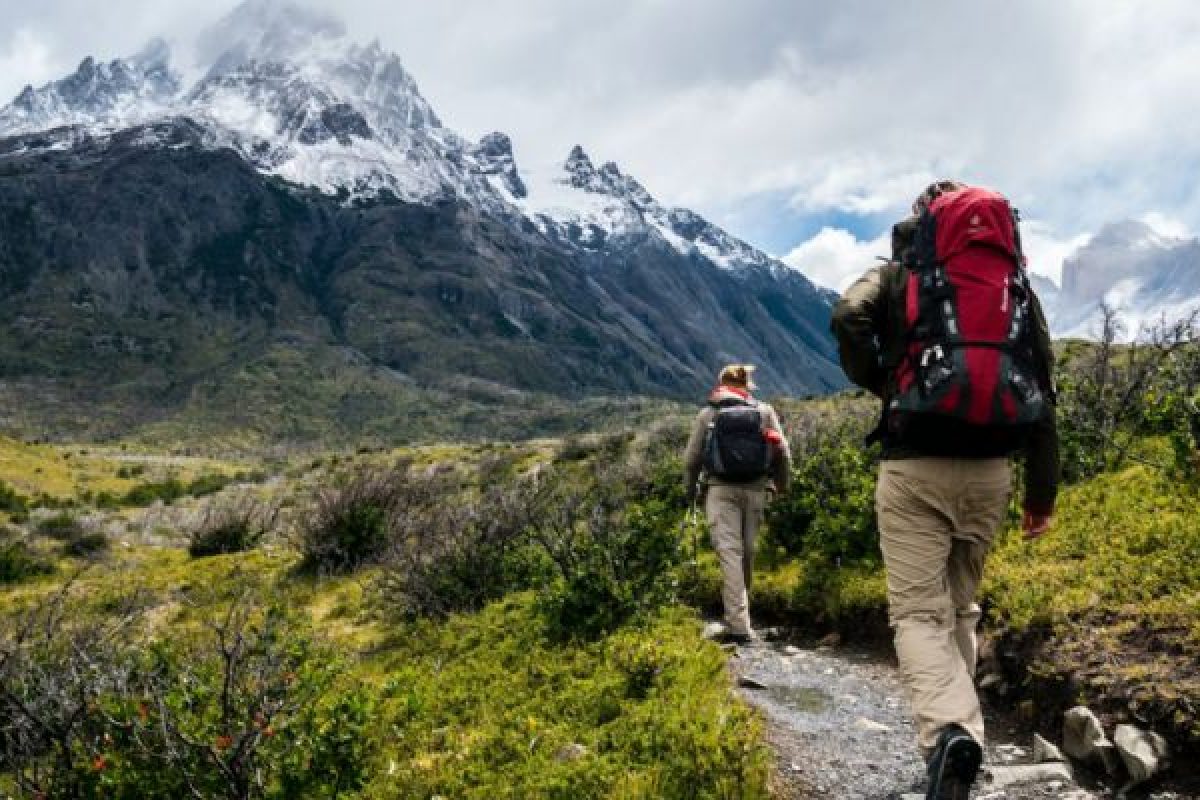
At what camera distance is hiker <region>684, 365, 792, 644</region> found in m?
7.71

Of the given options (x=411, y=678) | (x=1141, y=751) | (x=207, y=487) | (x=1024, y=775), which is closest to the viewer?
(x=1141, y=751)

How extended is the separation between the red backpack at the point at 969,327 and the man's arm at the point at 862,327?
0.52 feet

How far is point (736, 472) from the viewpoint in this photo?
7.71 meters

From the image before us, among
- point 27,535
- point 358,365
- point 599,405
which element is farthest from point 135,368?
point 27,535

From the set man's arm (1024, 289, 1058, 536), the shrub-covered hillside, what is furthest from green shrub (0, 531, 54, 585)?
man's arm (1024, 289, 1058, 536)

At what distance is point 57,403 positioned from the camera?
13975 centimetres

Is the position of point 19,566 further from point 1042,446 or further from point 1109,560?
point 1042,446

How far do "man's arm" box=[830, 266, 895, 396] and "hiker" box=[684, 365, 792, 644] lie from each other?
3.52 m

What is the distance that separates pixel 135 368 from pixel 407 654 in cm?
18640

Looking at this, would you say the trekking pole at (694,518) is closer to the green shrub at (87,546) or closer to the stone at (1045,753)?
the stone at (1045,753)

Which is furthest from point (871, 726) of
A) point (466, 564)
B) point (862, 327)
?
point (466, 564)

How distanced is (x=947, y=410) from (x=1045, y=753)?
2474 mm

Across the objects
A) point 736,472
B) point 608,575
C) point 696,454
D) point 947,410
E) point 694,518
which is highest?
point 947,410

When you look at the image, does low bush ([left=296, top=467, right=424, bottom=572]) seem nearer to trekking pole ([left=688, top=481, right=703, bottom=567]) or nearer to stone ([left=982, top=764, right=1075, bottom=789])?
trekking pole ([left=688, top=481, right=703, bottom=567])
